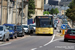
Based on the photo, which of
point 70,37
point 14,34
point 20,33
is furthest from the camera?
point 20,33

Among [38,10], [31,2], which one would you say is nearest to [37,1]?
[38,10]

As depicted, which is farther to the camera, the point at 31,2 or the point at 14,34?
the point at 31,2

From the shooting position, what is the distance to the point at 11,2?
201 feet

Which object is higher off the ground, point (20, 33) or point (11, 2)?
point (11, 2)

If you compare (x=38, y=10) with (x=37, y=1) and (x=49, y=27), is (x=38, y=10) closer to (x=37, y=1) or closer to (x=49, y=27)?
(x=37, y=1)

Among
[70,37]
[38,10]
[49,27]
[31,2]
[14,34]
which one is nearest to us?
[70,37]

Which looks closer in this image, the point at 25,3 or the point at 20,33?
the point at 20,33

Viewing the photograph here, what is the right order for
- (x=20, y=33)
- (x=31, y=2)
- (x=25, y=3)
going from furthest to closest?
(x=31, y=2) → (x=25, y=3) → (x=20, y=33)

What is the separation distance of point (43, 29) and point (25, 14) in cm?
3863

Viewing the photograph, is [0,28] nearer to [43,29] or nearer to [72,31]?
[72,31]

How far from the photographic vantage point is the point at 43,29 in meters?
42.4

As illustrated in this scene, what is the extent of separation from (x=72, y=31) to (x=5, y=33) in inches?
238

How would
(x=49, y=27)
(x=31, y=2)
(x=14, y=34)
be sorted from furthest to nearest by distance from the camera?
(x=31, y=2) < (x=49, y=27) < (x=14, y=34)

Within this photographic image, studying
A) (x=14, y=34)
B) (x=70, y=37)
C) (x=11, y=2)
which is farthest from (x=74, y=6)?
(x=70, y=37)
